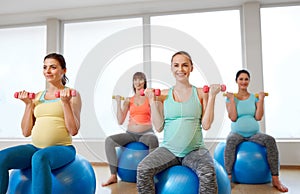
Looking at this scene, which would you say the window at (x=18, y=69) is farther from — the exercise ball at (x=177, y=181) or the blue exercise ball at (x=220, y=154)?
the exercise ball at (x=177, y=181)

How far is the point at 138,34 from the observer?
1.20 meters

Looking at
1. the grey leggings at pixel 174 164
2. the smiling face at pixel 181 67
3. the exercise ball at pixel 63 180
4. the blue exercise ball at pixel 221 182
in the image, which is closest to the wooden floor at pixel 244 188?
the exercise ball at pixel 63 180

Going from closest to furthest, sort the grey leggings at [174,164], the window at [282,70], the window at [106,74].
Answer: the window at [106,74] → the grey leggings at [174,164] → the window at [282,70]

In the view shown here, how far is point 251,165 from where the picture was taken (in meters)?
2.40

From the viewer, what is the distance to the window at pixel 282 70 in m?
3.56

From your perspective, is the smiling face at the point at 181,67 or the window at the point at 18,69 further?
the window at the point at 18,69

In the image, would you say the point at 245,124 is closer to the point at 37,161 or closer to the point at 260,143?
the point at 260,143

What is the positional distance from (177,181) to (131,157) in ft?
2.86

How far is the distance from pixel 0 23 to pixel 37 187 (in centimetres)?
381

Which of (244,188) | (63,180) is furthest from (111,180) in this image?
(244,188)

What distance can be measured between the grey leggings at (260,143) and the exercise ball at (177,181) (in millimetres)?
1115

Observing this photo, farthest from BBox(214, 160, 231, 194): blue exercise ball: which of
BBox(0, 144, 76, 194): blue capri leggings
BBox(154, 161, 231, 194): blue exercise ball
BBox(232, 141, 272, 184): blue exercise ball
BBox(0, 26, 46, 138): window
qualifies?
BBox(0, 26, 46, 138): window

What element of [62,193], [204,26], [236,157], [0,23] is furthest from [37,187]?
[0,23]

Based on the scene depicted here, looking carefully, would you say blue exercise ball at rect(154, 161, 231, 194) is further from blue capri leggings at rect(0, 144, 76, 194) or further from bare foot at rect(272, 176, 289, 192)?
bare foot at rect(272, 176, 289, 192)
